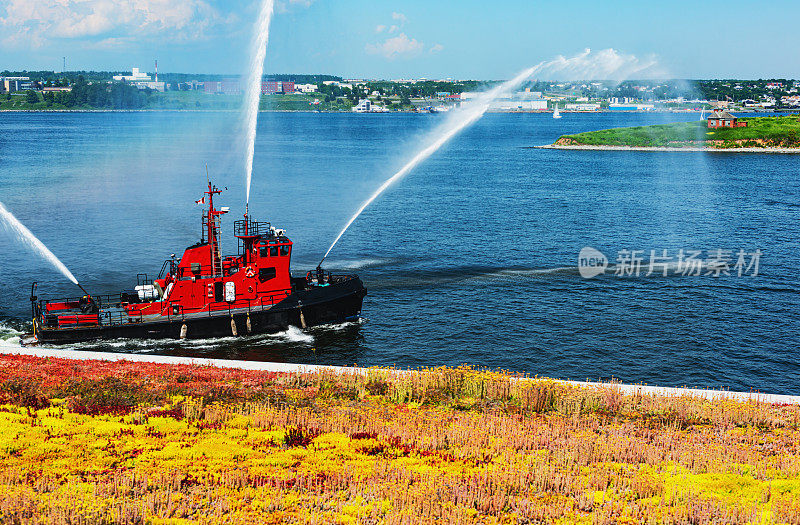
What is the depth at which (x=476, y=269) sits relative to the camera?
5484 cm

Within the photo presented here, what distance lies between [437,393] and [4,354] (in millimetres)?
19919

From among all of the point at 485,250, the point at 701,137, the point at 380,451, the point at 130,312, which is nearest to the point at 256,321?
the point at 130,312

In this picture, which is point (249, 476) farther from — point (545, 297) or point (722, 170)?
point (722, 170)

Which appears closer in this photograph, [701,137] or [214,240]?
[214,240]

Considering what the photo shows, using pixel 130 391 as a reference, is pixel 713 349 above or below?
below

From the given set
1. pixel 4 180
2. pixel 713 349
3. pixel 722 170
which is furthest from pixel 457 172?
pixel 713 349

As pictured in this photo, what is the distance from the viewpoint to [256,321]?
3906 centimetres

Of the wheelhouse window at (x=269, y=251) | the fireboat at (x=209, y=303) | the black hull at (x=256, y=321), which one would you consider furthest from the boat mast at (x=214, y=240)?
the black hull at (x=256, y=321)

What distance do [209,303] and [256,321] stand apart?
2.63 meters

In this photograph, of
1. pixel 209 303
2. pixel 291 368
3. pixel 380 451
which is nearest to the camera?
pixel 380 451

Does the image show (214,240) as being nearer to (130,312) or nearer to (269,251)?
(269,251)

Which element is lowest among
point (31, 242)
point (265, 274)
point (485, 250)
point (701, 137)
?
point (485, 250)

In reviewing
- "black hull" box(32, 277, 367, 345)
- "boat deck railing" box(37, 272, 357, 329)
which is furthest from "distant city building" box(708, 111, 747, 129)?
"boat deck railing" box(37, 272, 357, 329)

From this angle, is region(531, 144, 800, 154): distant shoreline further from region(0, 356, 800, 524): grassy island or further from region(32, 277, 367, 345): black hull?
region(0, 356, 800, 524): grassy island
